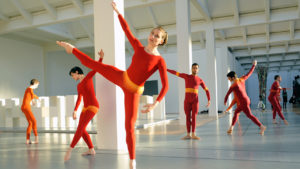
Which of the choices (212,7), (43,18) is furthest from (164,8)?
(43,18)

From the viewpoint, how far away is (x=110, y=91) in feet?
15.4

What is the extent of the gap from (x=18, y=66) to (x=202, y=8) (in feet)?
36.6

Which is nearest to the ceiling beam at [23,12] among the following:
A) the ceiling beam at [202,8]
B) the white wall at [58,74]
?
the white wall at [58,74]

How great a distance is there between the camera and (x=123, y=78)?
3176 millimetres

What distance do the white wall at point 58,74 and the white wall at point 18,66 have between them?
2.10 ft

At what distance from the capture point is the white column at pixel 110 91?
4656 millimetres

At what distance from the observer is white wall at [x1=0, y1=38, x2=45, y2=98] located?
14.9 meters

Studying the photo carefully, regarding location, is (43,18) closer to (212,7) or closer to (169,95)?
(212,7)

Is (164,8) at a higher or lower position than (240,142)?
higher

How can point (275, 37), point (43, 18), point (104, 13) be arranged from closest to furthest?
point (104, 13)
point (43, 18)
point (275, 37)

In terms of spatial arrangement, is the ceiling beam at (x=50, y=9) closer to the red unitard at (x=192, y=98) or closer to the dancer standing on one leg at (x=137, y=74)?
the red unitard at (x=192, y=98)

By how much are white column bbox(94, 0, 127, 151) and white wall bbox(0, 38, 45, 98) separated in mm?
12224

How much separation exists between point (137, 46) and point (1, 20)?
12702 millimetres

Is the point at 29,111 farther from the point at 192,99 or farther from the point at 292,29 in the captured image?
the point at 292,29
